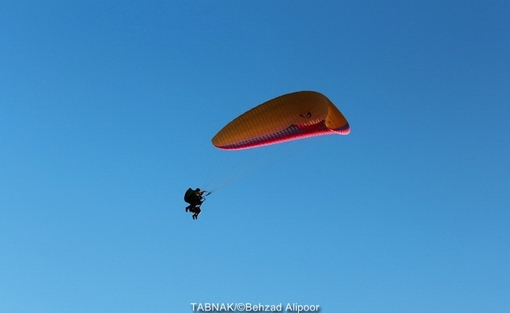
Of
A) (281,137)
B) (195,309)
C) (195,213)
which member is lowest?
(195,309)

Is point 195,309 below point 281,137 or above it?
below

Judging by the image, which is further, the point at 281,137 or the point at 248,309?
the point at 281,137

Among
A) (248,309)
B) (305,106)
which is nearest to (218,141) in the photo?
(305,106)

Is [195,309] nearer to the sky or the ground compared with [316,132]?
nearer to the ground

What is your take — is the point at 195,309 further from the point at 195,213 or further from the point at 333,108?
the point at 333,108

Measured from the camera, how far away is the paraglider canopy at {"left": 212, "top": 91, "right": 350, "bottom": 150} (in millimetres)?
63094

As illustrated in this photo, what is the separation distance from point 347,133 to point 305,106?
12.1 feet

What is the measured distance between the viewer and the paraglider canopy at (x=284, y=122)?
63.1 meters

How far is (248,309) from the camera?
61312 mm

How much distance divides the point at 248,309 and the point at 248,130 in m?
12.4

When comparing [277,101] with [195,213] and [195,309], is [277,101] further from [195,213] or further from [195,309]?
[195,309]

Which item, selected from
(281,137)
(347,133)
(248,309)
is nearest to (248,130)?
(281,137)

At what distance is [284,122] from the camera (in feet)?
211

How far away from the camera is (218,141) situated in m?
65.9
